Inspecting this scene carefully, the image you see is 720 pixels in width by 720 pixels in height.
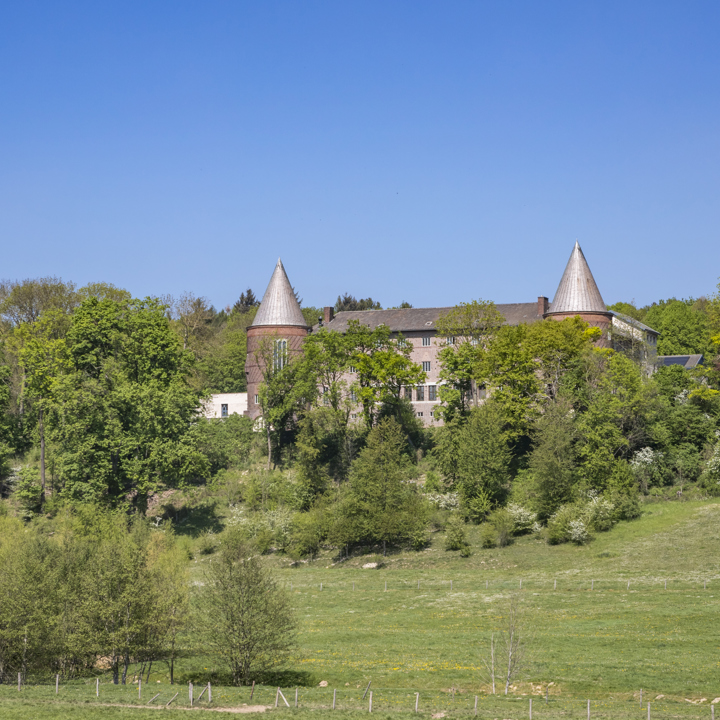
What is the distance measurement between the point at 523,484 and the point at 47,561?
3649 centimetres

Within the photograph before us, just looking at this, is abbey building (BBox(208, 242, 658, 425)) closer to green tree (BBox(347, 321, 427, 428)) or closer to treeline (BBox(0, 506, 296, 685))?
green tree (BBox(347, 321, 427, 428))

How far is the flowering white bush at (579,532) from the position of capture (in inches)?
2309

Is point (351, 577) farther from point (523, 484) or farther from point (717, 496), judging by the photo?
point (717, 496)

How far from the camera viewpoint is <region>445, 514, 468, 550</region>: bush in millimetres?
60938

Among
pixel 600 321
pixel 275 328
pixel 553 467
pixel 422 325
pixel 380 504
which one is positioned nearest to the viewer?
pixel 553 467

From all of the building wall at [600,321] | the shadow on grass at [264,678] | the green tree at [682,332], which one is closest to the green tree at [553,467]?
the building wall at [600,321]

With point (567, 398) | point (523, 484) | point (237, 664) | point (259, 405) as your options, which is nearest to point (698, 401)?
point (567, 398)

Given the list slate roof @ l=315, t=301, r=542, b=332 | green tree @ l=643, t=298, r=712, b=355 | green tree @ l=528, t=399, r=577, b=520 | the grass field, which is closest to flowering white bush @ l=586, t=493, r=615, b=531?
the grass field

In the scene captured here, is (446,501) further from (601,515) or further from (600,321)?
(600,321)

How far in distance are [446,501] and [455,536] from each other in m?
6.94

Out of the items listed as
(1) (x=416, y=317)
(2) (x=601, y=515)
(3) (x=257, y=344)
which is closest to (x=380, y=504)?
(2) (x=601, y=515)

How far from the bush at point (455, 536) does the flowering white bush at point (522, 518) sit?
341 cm

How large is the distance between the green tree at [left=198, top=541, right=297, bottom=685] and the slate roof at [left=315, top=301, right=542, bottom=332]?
49862mm

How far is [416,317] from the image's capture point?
9081 cm
